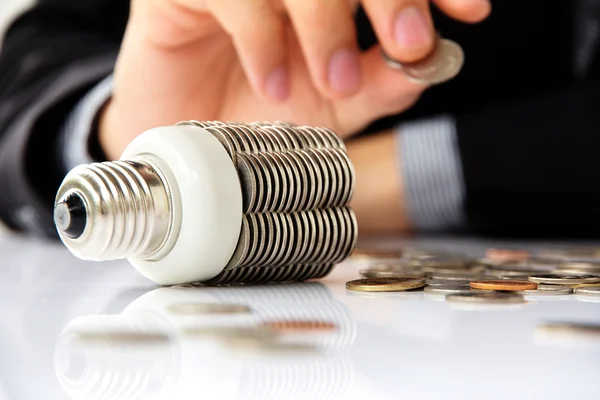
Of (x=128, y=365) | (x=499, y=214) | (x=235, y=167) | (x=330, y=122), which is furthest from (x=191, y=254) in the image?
(x=499, y=214)

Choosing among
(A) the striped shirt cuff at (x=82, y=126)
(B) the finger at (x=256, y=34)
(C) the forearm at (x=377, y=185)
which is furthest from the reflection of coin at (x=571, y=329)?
(C) the forearm at (x=377, y=185)

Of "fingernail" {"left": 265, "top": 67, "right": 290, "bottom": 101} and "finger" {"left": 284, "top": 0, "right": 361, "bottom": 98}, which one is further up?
"finger" {"left": 284, "top": 0, "right": 361, "bottom": 98}

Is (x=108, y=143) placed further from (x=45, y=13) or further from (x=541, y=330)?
(x=541, y=330)

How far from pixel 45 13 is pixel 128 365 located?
1844 millimetres

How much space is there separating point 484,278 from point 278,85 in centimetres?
43

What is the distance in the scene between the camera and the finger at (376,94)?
1.20 meters

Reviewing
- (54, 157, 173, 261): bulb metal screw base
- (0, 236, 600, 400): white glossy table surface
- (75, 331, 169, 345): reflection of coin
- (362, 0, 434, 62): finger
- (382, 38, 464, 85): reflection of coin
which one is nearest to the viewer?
(0, 236, 600, 400): white glossy table surface

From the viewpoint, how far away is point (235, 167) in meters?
0.68

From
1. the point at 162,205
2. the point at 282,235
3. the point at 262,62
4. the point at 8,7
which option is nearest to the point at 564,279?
the point at 282,235

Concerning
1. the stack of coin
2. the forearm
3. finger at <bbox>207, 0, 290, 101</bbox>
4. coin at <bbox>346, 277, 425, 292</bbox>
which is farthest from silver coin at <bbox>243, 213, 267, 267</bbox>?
the forearm

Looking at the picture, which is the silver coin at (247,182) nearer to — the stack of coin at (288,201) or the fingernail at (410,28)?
the stack of coin at (288,201)

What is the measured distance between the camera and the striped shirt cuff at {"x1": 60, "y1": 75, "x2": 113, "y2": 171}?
138 cm

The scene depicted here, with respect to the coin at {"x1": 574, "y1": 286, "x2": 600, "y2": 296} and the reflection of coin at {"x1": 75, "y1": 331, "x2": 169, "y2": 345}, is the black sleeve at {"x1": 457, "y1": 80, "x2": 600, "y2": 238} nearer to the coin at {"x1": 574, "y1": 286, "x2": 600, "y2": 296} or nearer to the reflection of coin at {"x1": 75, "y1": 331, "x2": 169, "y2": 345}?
the coin at {"x1": 574, "y1": 286, "x2": 600, "y2": 296}

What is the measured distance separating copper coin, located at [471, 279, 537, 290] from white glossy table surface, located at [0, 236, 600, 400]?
3 centimetres
